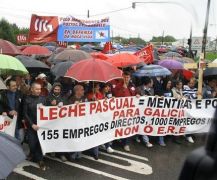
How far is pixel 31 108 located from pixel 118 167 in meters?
1.78

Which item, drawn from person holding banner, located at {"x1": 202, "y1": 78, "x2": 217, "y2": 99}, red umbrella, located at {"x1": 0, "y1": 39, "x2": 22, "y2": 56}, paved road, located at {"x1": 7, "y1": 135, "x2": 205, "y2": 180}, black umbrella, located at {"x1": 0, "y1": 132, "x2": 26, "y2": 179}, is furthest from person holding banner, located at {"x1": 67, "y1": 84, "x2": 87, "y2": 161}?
red umbrella, located at {"x1": 0, "y1": 39, "x2": 22, "y2": 56}

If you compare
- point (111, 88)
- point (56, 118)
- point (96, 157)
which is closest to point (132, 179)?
point (96, 157)

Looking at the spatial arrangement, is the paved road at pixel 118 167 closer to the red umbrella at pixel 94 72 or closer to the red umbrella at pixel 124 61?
the red umbrella at pixel 94 72

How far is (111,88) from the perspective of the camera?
25.1 feet

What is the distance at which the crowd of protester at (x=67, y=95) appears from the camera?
6.28m

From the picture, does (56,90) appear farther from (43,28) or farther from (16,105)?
(43,28)

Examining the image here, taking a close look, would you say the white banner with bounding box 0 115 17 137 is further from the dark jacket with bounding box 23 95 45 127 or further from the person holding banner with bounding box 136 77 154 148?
the person holding banner with bounding box 136 77 154 148

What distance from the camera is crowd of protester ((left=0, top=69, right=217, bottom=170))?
6281 millimetres

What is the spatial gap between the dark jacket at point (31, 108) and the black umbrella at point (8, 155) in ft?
8.31

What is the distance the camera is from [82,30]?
14.6 metres

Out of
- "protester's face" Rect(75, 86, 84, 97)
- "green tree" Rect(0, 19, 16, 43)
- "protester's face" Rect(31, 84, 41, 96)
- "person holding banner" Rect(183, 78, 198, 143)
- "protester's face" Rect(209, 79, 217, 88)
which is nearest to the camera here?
"protester's face" Rect(31, 84, 41, 96)

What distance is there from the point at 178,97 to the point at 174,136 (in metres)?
0.94

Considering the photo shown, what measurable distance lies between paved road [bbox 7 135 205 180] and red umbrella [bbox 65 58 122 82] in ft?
4.77

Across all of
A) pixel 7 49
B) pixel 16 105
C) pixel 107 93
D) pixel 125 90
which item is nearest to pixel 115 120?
pixel 107 93
